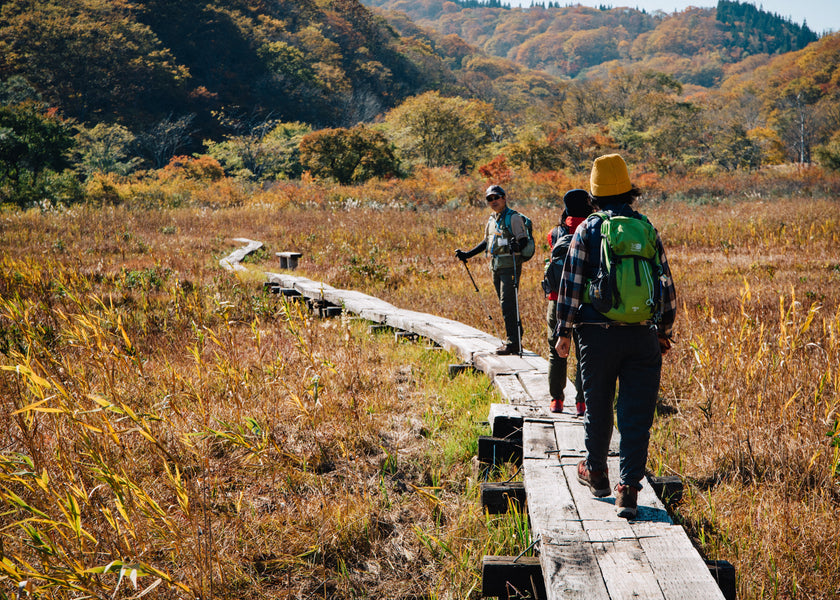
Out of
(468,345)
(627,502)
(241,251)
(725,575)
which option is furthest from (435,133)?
(725,575)

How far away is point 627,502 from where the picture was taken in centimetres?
236

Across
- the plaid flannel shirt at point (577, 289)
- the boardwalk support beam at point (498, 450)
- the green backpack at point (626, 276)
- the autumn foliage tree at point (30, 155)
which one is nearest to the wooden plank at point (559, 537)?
the boardwalk support beam at point (498, 450)

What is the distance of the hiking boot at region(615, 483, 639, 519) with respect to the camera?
234 centimetres

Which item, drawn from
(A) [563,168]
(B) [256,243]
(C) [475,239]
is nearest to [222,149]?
(A) [563,168]

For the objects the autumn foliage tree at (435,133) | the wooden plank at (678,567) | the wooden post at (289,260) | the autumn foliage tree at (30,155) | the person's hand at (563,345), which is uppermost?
the autumn foliage tree at (435,133)

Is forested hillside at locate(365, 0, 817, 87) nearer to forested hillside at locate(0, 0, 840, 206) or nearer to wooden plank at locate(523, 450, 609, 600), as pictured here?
forested hillside at locate(0, 0, 840, 206)

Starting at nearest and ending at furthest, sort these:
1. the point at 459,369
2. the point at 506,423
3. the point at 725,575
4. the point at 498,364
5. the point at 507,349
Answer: the point at 725,575 < the point at 506,423 < the point at 498,364 < the point at 507,349 < the point at 459,369

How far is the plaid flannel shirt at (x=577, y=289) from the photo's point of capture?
8.18 ft

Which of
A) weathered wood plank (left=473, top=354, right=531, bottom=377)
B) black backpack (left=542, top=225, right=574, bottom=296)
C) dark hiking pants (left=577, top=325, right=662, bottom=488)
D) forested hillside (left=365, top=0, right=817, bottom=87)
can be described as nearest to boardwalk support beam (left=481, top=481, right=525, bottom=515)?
dark hiking pants (left=577, top=325, right=662, bottom=488)

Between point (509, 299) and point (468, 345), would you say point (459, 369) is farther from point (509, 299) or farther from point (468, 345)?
point (509, 299)

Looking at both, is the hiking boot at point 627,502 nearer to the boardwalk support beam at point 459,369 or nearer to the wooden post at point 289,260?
the boardwalk support beam at point 459,369

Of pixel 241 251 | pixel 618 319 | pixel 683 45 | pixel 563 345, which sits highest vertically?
pixel 683 45

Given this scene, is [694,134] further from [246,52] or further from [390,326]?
[390,326]

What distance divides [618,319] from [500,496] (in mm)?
1143
